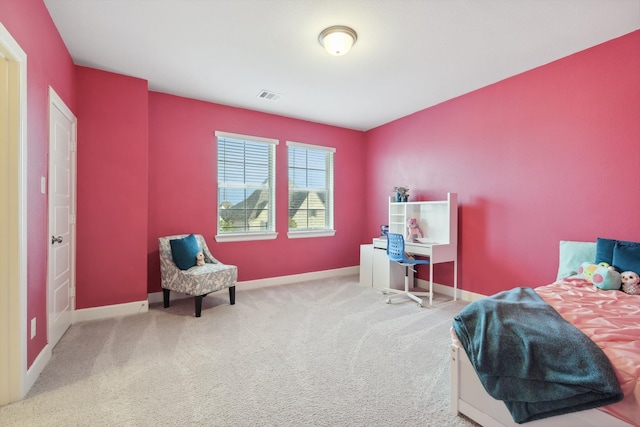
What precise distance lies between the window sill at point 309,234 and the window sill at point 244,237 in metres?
0.29

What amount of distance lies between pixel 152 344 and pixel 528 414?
276 cm

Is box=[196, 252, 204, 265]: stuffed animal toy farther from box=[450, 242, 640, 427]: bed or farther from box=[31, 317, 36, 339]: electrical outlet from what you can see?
box=[450, 242, 640, 427]: bed

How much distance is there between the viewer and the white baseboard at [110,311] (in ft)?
10.4

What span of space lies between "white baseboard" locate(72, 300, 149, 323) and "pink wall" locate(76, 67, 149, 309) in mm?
52

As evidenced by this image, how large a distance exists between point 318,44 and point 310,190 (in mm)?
2721

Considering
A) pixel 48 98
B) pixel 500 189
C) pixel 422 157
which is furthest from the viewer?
pixel 422 157

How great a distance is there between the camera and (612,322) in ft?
5.57

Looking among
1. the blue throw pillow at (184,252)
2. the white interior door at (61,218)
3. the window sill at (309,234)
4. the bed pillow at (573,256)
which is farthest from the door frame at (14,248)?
the bed pillow at (573,256)

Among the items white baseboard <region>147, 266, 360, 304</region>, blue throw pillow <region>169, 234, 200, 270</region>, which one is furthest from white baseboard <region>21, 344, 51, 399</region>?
white baseboard <region>147, 266, 360, 304</region>

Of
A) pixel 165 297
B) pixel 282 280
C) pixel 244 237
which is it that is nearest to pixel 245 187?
pixel 244 237

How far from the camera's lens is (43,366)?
2229 mm

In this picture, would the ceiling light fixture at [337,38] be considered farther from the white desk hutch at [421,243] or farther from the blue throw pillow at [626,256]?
the blue throw pillow at [626,256]

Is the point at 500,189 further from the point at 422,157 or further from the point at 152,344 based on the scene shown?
the point at 152,344

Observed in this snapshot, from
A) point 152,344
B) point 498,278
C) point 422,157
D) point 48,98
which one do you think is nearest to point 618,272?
point 498,278
